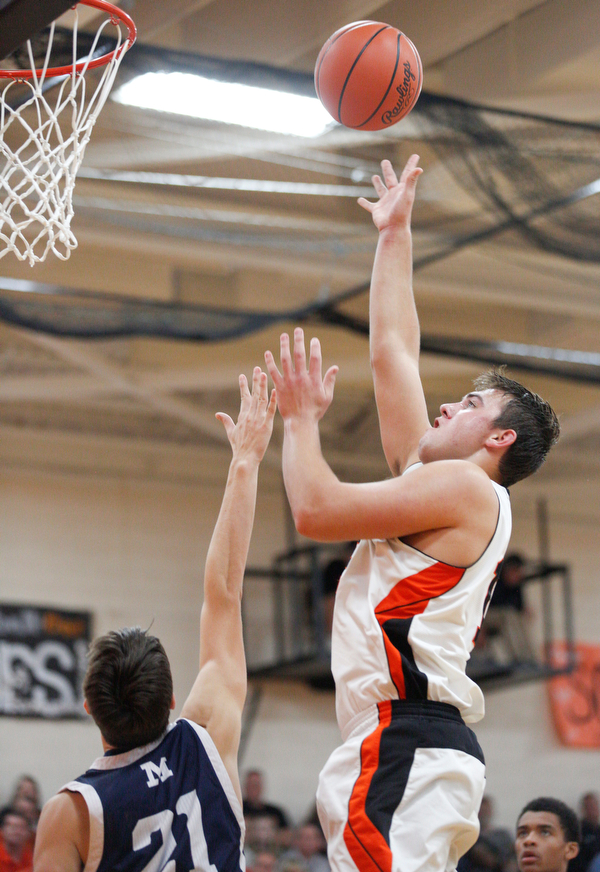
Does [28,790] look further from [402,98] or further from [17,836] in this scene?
[402,98]

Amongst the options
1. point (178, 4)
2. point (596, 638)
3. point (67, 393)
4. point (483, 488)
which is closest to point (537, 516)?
point (596, 638)

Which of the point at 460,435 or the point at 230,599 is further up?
the point at 460,435

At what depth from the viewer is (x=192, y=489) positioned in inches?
527

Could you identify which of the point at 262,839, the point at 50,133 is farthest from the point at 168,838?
the point at 262,839

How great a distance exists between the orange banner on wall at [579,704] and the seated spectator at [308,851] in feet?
14.5

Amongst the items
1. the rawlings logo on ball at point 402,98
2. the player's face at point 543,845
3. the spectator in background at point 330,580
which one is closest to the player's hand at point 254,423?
the rawlings logo on ball at point 402,98

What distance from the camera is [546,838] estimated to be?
4.35 m

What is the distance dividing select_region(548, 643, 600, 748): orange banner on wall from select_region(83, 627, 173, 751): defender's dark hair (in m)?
12.1

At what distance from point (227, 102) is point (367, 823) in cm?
500

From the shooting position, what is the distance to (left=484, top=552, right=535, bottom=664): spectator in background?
12.8 metres

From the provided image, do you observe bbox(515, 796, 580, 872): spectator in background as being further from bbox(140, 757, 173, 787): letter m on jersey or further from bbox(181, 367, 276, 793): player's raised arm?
bbox(140, 757, 173, 787): letter m on jersey

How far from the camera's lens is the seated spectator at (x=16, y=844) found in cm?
835

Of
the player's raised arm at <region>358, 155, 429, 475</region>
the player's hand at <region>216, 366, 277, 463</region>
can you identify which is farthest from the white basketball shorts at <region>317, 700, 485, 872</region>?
the player's hand at <region>216, 366, 277, 463</region>

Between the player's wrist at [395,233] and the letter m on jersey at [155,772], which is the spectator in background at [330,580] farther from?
the letter m on jersey at [155,772]
